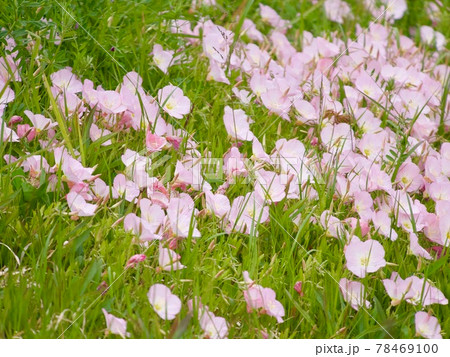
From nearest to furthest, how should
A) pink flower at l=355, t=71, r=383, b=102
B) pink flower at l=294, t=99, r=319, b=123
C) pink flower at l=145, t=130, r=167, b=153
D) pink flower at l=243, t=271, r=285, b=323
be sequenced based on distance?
pink flower at l=243, t=271, r=285, b=323, pink flower at l=145, t=130, r=167, b=153, pink flower at l=294, t=99, r=319, b=123, pink flower at l=355, t=71, r=383, b=102

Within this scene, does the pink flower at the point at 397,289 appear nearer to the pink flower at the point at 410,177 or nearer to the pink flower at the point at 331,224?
the pink flower at the point at 331,224

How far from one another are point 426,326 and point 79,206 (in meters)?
0.90

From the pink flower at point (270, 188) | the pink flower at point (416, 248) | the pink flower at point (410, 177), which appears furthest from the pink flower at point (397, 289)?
the pink flower at point (410, 177)

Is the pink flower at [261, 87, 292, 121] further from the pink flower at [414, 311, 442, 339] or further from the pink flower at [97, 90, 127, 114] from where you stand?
the pink flower at [414, 311, 442, 339]

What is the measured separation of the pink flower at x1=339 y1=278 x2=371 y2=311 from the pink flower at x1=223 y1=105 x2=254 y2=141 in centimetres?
66

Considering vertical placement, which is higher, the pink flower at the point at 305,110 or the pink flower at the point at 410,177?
the pink flower at the point at 305,110

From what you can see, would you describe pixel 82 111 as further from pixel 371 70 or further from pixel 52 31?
pixel 371 70

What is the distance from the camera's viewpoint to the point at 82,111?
7.39 ft

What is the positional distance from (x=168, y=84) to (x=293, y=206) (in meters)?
0.75

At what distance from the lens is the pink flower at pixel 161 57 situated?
2.57 m

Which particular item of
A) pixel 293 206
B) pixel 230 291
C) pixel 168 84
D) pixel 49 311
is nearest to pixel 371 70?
pixel 168 84

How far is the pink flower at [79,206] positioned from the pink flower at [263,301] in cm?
45

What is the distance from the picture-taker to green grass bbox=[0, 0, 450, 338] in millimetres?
1647

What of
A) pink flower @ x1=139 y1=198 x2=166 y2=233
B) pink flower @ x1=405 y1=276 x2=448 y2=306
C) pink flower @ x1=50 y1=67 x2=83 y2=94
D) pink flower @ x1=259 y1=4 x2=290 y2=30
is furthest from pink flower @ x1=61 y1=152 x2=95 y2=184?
pink flower @ x1=259 y1=4 x2=290 y2=30
